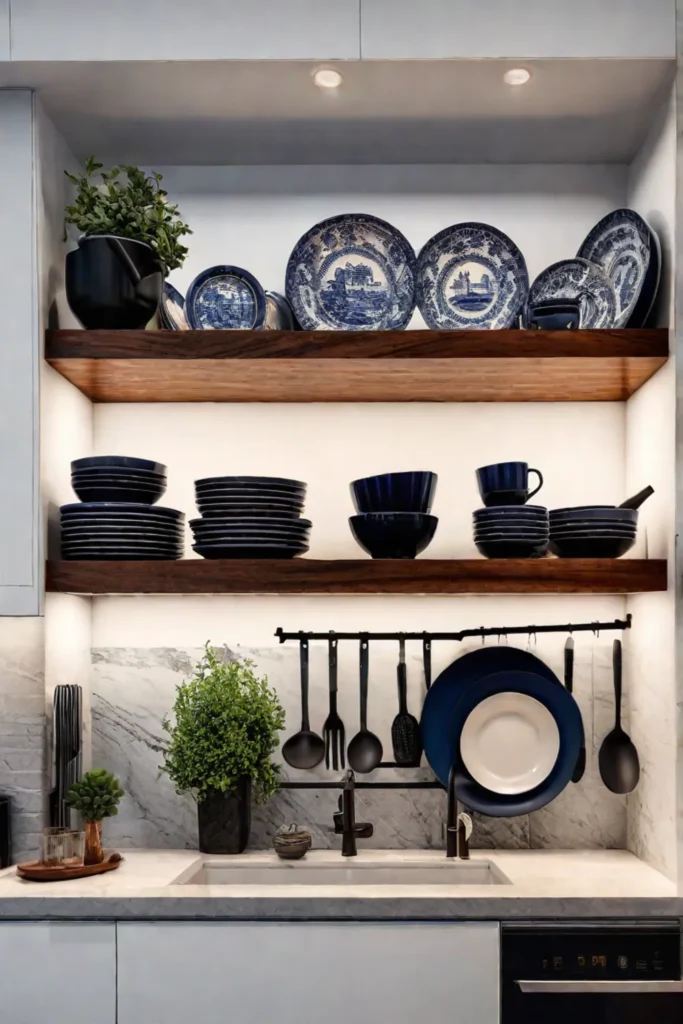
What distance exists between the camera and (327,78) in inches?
75.4

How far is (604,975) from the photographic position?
1.69 meters

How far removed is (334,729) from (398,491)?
1.99ft

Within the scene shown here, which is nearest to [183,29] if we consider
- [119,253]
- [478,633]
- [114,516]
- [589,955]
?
[119,253]

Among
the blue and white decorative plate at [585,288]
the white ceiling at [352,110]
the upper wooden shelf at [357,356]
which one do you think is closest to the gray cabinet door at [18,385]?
the upper wooden shelf at [357,356]

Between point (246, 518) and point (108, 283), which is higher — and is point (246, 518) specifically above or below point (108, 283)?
below

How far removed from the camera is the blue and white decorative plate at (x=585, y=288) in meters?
2.01

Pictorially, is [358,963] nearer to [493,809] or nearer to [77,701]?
[493,809]

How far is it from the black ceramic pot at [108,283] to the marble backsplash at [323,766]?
0.78 metres

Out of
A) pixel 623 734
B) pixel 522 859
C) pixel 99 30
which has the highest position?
pixel 99 30

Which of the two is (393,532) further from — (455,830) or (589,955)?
(589,955)

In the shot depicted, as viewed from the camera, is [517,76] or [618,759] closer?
[517,76]

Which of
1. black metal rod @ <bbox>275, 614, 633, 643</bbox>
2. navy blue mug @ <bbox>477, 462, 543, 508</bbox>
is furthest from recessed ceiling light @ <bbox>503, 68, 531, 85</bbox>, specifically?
black metal rod @ <bbox>275, 614, 633, 643</bbox>

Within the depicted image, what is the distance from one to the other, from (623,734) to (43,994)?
4.24 ft

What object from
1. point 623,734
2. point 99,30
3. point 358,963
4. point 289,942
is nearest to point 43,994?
point 289,942
